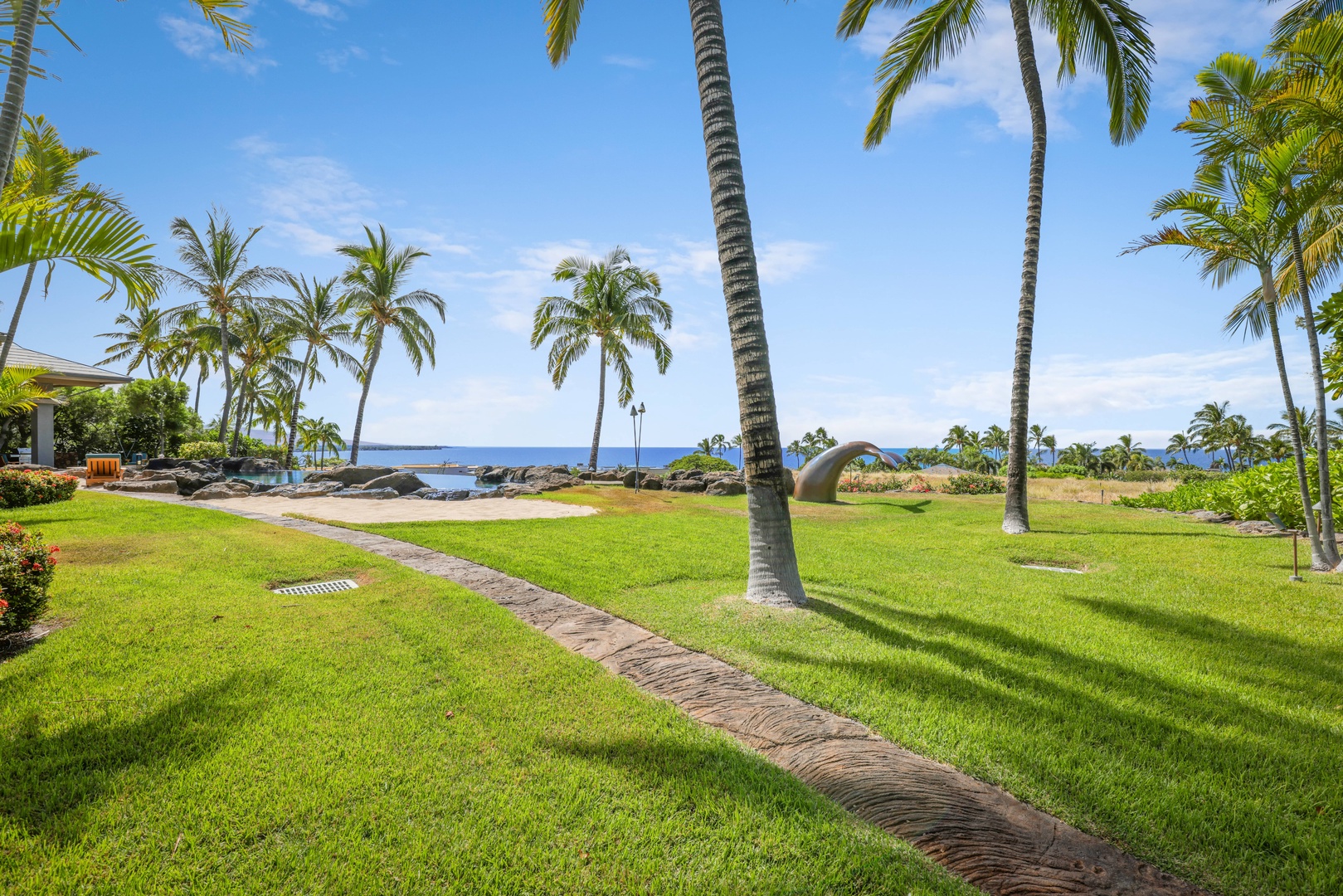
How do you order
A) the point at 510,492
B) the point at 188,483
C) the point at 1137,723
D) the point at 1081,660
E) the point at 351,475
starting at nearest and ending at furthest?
the point at 1137,723
the point at 1081,660
the point at 188,483
the point at 510,492
the point at 351,475

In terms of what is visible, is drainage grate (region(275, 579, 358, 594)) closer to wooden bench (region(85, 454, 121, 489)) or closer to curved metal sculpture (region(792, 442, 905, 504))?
curved metal sculpture (region(792, 442, 905, 504))

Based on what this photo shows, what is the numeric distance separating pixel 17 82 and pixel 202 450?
90.9 feet

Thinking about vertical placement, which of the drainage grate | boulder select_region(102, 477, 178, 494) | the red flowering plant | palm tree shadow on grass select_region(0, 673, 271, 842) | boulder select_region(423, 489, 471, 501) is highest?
boulder select_region(102, 477, 178, 494)

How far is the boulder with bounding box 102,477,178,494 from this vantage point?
16.0 meters

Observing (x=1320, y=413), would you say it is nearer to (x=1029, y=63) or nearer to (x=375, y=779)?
(x=1029, y=63)

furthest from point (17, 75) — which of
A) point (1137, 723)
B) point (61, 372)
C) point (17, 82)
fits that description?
point (61, 372)

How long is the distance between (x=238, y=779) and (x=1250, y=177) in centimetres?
1224

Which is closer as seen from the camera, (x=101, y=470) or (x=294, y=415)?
(x=101, y=470)

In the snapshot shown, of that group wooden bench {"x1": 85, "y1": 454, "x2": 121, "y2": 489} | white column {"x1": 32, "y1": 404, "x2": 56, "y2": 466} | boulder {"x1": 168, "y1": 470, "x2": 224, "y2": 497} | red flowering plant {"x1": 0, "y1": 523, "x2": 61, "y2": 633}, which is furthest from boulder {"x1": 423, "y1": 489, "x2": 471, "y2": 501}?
white column {"x1": 32, "y1": 404, "x2": 56, "y2": 466}

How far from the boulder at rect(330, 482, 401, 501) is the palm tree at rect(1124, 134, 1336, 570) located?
58.8ft

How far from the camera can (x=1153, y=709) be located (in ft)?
12.4

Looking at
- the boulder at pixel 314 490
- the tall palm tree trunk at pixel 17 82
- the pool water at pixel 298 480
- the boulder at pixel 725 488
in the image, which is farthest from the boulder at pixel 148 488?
the boulder at pixel 725 488

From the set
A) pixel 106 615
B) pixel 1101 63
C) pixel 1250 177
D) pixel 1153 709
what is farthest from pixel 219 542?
pixel 1101 63

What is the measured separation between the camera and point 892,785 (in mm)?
2932
